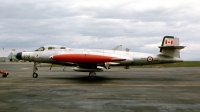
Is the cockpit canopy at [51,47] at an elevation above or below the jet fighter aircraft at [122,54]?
above

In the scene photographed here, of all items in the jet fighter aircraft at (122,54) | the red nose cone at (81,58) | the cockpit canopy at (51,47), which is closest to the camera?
the red nose cone at (81,58)

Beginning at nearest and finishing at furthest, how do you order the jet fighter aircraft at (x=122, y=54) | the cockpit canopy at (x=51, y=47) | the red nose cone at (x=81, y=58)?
the red nose cone at (x=81, y=58) → the jet fighter aircraft at (x=122, y=54) → the cockpit canopy at (x=51, y=47)

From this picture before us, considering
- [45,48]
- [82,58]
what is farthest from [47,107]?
[45,48]

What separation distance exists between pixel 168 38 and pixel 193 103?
37.6ft

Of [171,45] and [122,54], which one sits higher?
[171,45]

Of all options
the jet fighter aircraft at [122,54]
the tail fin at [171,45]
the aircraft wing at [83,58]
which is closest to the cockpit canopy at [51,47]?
the jet fighter aircraft at [122,54]

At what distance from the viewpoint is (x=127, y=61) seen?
19.8m

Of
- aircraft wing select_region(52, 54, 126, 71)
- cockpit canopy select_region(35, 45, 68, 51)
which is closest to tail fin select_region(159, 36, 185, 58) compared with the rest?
aircraft wing select_region(52, 54, 126, 71)

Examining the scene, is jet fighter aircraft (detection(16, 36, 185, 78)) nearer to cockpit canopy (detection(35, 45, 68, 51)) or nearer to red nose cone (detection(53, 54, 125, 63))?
cockpit canopy (detection(35, 45, 68, 51))

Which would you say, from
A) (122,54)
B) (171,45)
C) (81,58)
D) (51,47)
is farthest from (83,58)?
(171,45)

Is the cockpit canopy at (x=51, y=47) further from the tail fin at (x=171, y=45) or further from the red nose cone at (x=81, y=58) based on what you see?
the tail fin at (x=171, y=45)

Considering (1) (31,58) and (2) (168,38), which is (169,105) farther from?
(1) (31,58)

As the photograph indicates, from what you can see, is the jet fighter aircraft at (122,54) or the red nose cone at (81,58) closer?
the red nose cone at (81,58)

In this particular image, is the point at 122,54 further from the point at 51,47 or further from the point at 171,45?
the point at 51,47
